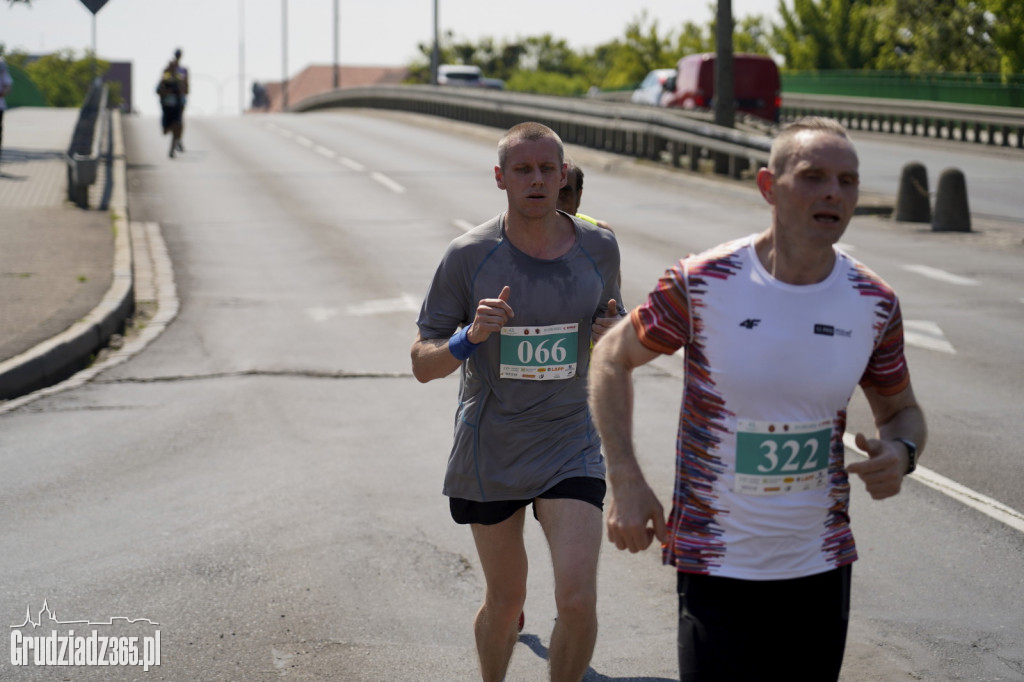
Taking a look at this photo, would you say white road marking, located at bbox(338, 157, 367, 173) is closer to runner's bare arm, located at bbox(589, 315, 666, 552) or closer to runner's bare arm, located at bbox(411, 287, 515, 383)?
runner's bare arm, located at bbox(411, 287, 515, 383)

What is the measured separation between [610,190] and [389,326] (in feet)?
39.6

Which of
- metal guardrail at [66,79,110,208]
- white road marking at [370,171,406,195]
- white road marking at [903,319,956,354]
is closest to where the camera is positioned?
white road marking at [903,319,956,354]

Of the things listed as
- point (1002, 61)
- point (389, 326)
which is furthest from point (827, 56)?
point (389, 326)

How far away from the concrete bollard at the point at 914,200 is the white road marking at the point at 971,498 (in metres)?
12.8

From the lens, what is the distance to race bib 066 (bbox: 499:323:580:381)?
4359 mm

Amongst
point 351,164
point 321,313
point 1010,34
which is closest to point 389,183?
point 351,164

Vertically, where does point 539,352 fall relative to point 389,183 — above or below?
above

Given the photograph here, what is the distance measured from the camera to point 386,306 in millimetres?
13500

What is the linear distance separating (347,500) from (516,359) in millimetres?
3120

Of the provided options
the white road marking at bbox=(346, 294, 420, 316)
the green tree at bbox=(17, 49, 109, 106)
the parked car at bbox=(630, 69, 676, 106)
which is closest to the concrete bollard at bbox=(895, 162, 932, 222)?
the white road marking at bbox=(346, 294, 420, 316)

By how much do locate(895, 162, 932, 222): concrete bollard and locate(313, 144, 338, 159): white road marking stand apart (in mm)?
14744

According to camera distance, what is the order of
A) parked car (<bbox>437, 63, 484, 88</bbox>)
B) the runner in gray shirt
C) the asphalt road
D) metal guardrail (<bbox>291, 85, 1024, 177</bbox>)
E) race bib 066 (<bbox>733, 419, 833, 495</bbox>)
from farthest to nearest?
parked car (<bbox>437, 63, 484, 88</bbox>)
metal guardrail (<bbox>291, 85, 1024, 177</bbox>)
the asphalt road
the runner in gray shirt
race bib 066 (<bbox>733, 419, 833, 495</bbox>)

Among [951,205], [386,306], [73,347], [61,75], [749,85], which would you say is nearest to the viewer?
[73,347]

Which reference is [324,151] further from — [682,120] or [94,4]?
[94,4]
